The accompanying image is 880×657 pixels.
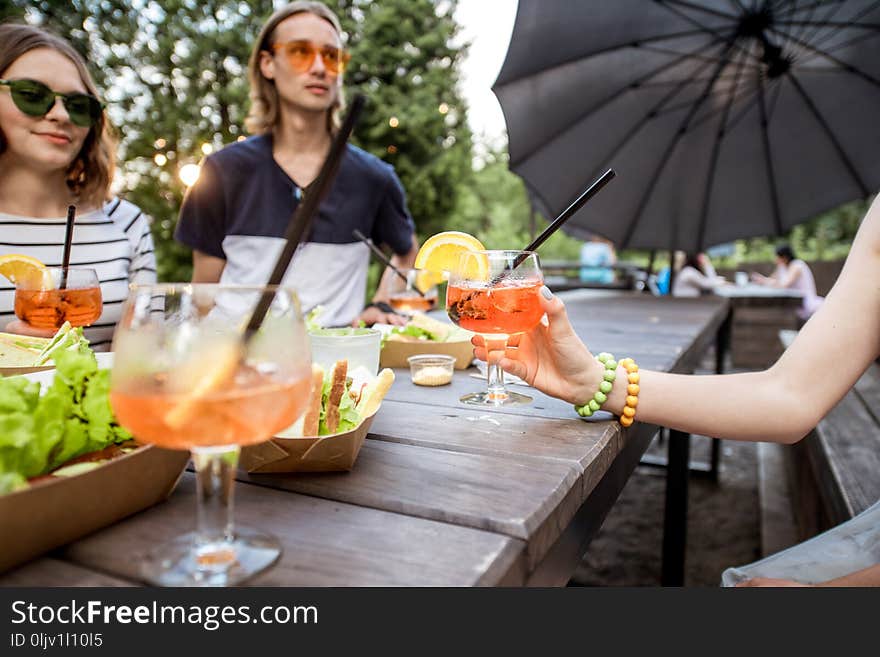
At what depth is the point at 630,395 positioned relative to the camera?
1.28 m

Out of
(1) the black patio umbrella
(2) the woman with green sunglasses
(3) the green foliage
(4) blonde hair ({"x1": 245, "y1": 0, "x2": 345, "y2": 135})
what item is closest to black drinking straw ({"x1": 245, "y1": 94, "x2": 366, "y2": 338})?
(2) the woman with green sunglasses

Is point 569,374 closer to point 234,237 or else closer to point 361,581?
point 361,581

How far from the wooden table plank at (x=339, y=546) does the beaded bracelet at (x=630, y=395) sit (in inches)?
Result: 23.6

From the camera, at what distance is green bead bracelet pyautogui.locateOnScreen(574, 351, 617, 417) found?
1.28m

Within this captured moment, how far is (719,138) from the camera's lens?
3707mm

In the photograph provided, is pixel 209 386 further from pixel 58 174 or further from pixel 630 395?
pixel 58 174

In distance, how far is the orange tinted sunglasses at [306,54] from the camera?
2.73 metres

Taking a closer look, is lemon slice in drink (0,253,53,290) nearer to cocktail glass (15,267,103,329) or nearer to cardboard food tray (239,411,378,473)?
cocktail glass (15,267,103,329)

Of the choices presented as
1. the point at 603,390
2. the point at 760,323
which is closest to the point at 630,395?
the point at 603,390

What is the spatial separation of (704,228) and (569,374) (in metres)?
3.11

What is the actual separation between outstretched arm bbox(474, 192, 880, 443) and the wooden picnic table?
10cm

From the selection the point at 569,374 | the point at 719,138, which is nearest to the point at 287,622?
the point at 569,374

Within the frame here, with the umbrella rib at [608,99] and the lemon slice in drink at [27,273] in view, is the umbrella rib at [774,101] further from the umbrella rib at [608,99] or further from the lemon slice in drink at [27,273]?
the lemon slice in drink at [27,273]

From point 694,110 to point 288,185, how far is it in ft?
7.96
